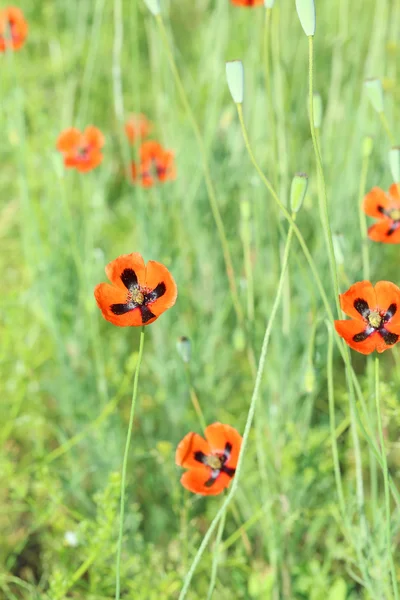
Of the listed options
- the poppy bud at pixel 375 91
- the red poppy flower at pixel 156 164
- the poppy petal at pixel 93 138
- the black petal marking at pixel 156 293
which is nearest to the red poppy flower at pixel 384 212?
the poppy bud at pixel 375 91

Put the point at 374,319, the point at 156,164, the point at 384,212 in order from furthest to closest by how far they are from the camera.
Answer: the point at 156,164 → the point at 384,212 → the point at 374,319

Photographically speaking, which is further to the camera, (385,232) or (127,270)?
(385,232)

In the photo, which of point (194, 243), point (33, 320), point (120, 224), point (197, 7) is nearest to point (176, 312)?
point (194, 243)

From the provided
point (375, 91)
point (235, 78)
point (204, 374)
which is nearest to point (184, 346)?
point (235, 78)

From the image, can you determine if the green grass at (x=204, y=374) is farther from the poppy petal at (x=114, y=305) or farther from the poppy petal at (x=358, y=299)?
the poppy petal at (x=114, y=305)

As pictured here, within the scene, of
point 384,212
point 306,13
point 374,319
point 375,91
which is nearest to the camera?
point 306,13

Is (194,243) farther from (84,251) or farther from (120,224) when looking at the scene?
(120,224)

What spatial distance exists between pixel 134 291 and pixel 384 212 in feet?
1.51

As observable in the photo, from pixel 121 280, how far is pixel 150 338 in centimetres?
95

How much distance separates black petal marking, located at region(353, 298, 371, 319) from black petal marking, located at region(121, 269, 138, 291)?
0.91ft

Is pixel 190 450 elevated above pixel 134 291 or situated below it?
below

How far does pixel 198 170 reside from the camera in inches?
62.1

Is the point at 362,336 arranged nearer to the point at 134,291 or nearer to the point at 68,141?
the point at 134,291

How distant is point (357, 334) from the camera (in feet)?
2.56
